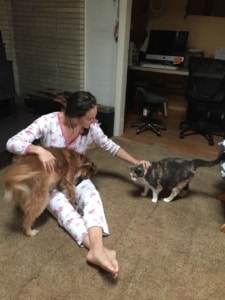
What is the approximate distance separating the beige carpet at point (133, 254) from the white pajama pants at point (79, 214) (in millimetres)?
90

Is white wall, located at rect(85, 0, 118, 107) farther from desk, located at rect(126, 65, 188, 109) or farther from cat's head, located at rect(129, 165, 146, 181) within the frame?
cat's head, located at rect(129, 165, 146, 181)

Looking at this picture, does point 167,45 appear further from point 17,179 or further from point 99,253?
point 99,253

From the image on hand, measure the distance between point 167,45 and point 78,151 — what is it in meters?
2.51

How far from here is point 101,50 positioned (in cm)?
295

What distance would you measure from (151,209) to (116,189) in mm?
349

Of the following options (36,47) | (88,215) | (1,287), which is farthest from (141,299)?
(36,47)

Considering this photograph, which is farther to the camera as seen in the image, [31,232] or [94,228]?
[31,232]

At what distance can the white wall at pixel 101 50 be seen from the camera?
2785mm

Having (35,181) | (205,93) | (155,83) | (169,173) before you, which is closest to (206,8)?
(155,83)

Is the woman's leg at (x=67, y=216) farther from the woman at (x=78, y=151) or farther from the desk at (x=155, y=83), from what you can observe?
the desk at (x=155, y=83)

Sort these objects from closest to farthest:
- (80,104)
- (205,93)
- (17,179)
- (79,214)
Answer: (17,179)
(80,104)
(79,214)
(205,93)

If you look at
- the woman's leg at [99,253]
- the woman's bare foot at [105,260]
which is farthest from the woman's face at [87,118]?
the woman's bare foot at [105,260]

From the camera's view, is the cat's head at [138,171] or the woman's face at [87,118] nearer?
the woman's face at [87,118]

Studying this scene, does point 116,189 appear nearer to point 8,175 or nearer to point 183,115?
point 8,175
